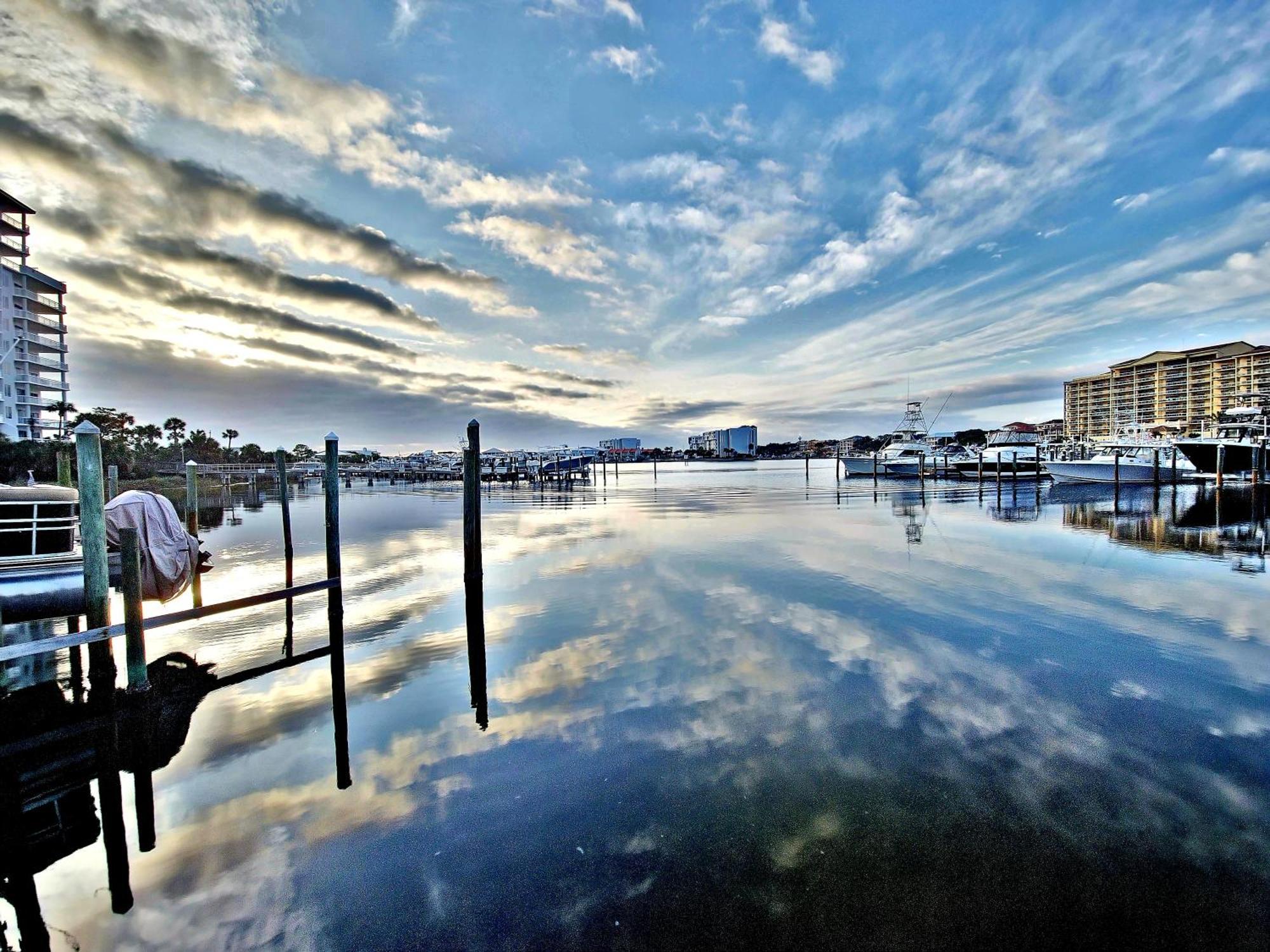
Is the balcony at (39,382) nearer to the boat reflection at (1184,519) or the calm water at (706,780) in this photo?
the calm water at (706,780)


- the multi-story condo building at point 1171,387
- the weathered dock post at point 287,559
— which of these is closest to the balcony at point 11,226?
the weathered dock post at point 287,559

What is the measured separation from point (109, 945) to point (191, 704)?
4.70m

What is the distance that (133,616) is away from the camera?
294 inches

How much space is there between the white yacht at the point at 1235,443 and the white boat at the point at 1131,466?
1.28 meters

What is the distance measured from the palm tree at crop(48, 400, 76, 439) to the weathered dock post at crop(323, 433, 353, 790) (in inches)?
3231

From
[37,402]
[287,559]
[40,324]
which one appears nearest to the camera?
[287,559]

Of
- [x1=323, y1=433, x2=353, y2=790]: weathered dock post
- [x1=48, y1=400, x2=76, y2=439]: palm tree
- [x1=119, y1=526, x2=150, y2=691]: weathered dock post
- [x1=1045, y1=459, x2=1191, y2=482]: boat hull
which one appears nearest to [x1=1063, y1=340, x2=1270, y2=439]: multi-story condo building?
[x1=1045, y1=459, x2=1191, y2=482]: boat hull

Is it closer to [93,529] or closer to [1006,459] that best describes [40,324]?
[93,529]

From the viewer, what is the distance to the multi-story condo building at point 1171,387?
4208 inches

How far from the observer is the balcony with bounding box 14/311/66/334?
63500 mm

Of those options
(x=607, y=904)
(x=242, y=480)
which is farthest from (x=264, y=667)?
(x=242, y=480)

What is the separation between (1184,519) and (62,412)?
108612mm

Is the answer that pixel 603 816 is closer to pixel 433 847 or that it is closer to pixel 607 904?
pixel 607 904

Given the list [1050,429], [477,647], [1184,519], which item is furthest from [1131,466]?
[1050,429]
